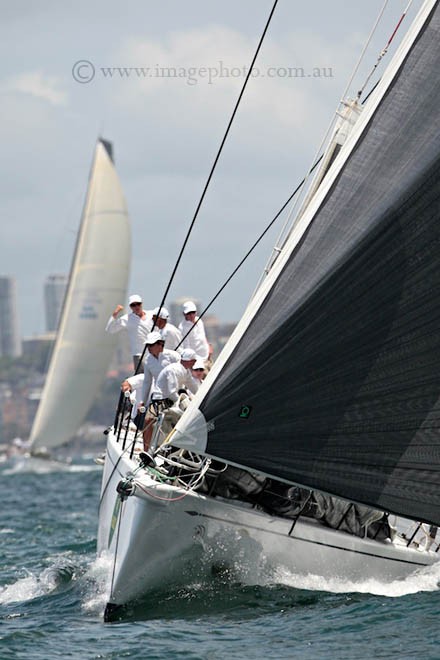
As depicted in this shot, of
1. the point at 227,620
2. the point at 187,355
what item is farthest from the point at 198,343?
the point at 227,620

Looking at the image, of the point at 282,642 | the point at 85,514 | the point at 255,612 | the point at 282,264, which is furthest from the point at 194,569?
the point at 85,514

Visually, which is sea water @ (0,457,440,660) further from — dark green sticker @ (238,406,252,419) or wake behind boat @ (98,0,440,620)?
dark green sticker @ (238,406,252,419)

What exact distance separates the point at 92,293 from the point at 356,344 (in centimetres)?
3460

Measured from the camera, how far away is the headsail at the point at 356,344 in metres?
10.5

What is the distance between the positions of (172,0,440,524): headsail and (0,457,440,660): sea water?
888 mm

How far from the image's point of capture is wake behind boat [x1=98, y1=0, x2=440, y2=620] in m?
10.5

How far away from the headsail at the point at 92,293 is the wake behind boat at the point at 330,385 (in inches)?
1309

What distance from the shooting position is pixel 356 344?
10.6 m

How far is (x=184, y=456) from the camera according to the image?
37.6 feet

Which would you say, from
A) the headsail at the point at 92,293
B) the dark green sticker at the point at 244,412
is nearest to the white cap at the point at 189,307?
the dark green sticker at the point at 244,412

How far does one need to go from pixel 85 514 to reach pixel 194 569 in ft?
42.2

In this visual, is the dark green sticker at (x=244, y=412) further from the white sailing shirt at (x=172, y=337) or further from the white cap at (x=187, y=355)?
the white sailing shirt at (x=172, y=337)

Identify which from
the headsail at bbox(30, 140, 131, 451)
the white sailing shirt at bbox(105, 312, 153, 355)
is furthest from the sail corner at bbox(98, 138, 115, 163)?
the white sailing shirt at bbox(105, 312, 153, 355)

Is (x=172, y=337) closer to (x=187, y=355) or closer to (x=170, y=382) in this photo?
(x=187, y=355)
